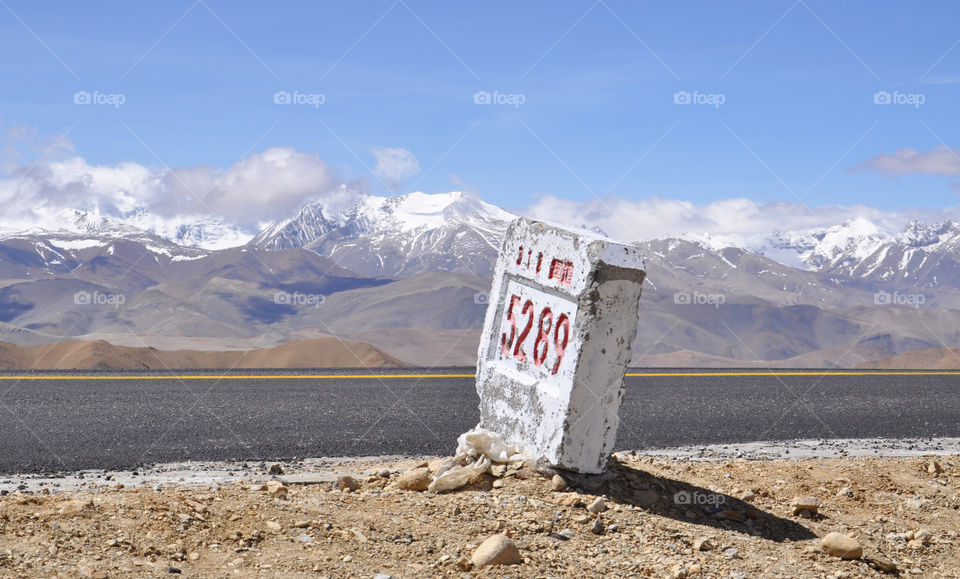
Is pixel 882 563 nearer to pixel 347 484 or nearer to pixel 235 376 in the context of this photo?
pixel 347 484

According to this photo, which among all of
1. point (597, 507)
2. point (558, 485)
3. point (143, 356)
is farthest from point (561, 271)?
point (143, 356)

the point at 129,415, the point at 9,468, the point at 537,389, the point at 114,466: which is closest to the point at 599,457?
the point at 537,389

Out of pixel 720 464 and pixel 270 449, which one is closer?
pixel 720 464

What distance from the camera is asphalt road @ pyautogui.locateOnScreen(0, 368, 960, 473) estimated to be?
7.29 meters

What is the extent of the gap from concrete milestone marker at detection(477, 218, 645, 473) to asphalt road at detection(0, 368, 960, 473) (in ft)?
6.48

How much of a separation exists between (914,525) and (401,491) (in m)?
3.19

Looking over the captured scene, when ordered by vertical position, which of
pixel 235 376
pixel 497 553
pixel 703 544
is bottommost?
pixel 497 553

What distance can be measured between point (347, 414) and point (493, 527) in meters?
4.48

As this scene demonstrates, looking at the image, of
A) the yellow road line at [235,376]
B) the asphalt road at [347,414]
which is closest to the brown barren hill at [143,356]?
the yellow road line at [235,376]

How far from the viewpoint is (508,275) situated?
5684 millimetres

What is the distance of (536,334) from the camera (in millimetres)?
5402

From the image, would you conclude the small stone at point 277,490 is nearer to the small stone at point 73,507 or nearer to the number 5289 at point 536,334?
the small stone at point 73,507

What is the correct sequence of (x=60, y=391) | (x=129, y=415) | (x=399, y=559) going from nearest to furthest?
(x=399, y=559) < (x=129, y=415) < (x=60, y=391)

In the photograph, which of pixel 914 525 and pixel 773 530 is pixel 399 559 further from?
pixel 914 525
